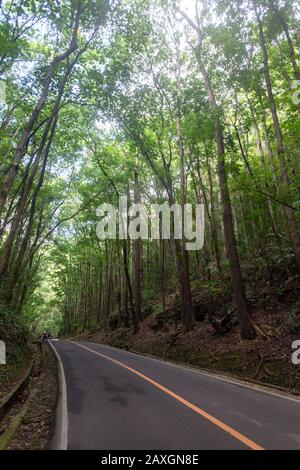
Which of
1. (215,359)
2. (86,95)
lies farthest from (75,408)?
(86,95)

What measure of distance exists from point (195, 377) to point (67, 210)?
24356 mm

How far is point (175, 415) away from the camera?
6.36 metres

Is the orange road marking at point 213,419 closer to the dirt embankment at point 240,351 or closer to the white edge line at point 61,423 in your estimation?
the white edge line at point 61,423

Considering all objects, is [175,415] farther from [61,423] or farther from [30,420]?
[30,420]

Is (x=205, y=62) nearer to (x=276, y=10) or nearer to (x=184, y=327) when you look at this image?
(x=276, y=10)

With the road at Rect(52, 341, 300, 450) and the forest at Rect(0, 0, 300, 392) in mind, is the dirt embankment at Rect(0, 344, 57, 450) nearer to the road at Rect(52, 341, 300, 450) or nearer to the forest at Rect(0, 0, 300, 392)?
the road at Rect(52, 341, 300, 450)

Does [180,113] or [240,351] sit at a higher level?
[180,113]

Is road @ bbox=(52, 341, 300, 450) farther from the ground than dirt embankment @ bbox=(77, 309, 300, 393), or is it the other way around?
dirt embankment @ bbox=(77, 309, 300, 393)

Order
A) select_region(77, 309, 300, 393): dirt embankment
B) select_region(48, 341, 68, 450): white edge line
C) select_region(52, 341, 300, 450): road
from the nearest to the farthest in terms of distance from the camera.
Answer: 1. select_region(48, 341, 68, 450): white edge line
2. select_region(52, 341, 300, 450): road
3. select_region(77, 309, 300, 393): dirt embankment

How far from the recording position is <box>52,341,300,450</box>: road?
16.1 ft

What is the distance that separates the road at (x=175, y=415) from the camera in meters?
4.91

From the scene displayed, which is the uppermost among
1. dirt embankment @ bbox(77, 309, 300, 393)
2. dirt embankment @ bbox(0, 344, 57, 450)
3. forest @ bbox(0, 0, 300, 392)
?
forest @ bbox(0, 0, 300, 392)

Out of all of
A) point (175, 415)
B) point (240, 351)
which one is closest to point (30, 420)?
point (175, 415)

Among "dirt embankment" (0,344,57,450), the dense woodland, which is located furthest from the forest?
"dirt embankment" (0,344,57,450)
